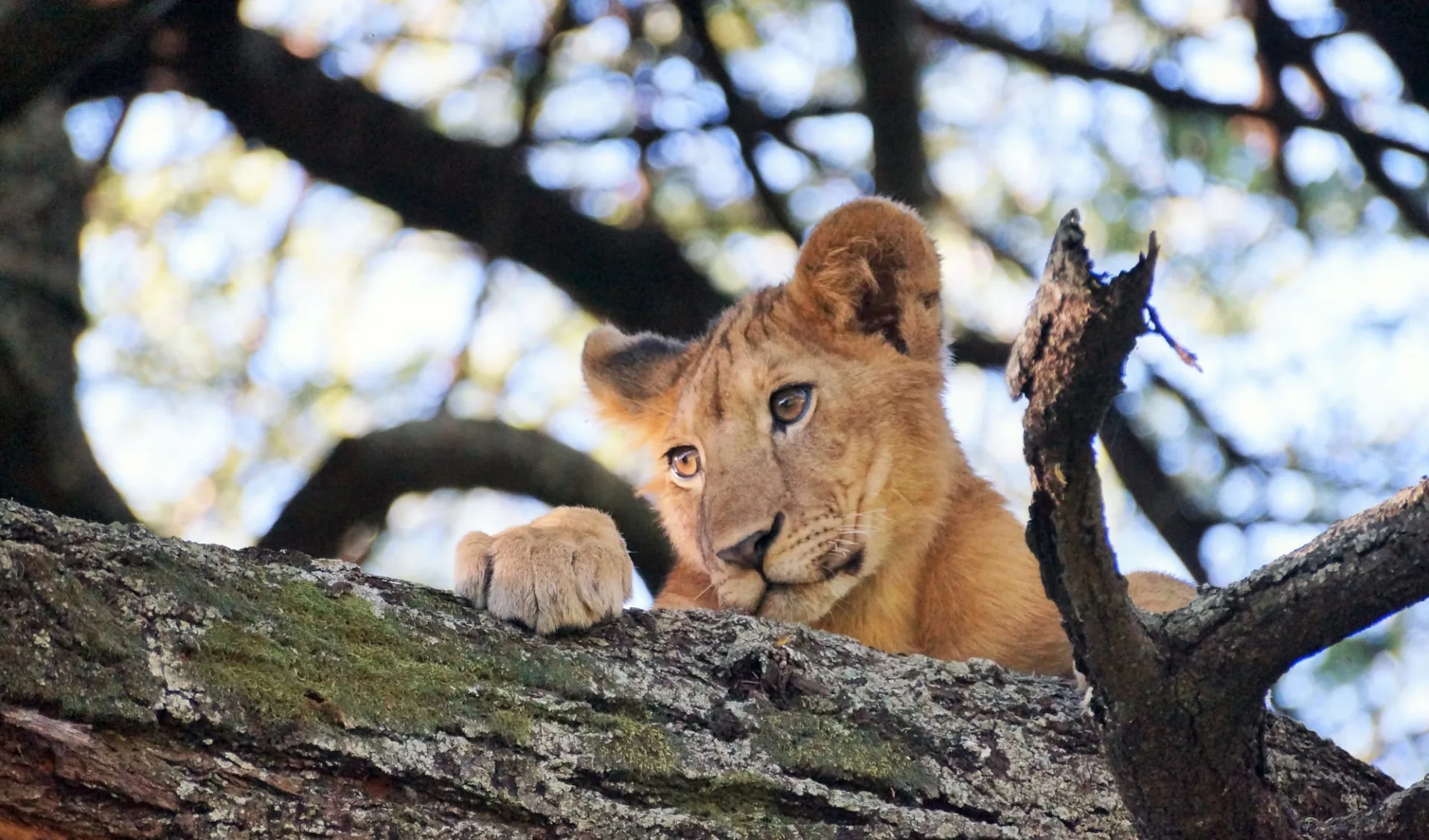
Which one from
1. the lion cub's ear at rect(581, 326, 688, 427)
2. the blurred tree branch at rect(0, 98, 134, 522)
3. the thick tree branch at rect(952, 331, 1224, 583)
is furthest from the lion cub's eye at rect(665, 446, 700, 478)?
the blurred tree branch at rect(0, 98, 134, 522)

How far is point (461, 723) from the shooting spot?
2.54m

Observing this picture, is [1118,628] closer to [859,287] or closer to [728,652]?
[728,652]

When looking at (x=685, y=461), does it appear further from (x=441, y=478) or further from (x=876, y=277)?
(x=441, y=478)

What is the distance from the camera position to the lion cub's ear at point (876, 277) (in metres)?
4.72

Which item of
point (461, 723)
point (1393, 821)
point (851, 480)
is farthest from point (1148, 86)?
point (461, 723)

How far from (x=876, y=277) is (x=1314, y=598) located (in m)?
2.77

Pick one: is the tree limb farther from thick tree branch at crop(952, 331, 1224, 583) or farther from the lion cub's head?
the lion cub's head

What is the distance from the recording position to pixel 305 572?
8.87 feet

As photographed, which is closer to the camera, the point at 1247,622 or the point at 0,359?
the point at 1247,622

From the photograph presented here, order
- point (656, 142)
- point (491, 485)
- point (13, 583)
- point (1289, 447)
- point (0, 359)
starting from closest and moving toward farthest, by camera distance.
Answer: point (13, 583) < point (0, 359) < point (491, 485) < point (1289, 447) < point (656, 142)

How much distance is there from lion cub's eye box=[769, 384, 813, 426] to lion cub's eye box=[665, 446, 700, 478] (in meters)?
0.32

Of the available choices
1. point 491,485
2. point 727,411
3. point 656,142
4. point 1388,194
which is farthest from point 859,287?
point 1388,194

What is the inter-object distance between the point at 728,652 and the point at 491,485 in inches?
128

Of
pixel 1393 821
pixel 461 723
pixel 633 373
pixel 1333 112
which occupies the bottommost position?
pixel 461 723
